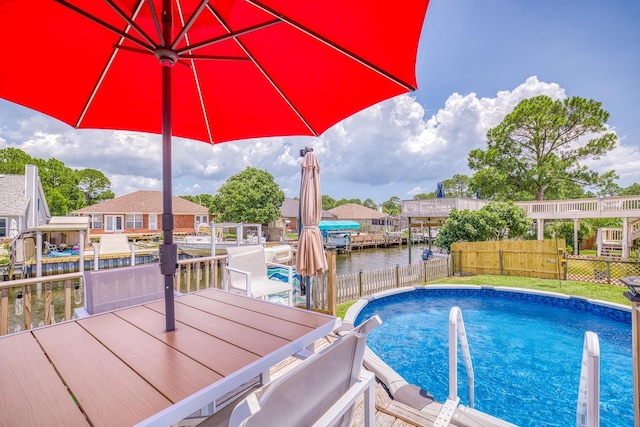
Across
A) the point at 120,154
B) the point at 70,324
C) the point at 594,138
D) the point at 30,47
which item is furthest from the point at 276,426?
the point at 120,154

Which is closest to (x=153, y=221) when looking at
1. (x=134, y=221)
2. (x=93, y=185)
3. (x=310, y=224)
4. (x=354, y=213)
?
(x=134, y=221)

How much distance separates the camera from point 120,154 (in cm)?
3859

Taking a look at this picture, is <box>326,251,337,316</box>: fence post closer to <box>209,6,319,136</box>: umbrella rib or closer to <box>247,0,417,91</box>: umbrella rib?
<box>209,6,319,136</box>: umbrella rib

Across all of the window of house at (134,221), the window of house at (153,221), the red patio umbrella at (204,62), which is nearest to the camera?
the red patio umbrella at (204,62)

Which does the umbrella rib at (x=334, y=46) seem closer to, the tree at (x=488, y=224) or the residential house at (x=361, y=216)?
the tree at (x=488, y=224)

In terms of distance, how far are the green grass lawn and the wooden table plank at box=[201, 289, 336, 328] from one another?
4.10 metres

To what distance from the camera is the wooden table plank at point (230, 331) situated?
4.99 feet

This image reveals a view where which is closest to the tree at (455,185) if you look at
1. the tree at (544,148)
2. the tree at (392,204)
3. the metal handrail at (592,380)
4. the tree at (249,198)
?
the tree at (392,204)

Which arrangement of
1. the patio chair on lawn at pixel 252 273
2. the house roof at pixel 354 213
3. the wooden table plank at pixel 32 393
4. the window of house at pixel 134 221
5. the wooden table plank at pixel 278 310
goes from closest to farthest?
the wooden table plank at pixel 32 393 → the wooden table plank at pixel 278 310 → the patio chair on lawn at pixel 252 273 → the window of house at pixel 134 221 → the house roof at pixel 354 213

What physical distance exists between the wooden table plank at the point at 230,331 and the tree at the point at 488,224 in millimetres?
12021

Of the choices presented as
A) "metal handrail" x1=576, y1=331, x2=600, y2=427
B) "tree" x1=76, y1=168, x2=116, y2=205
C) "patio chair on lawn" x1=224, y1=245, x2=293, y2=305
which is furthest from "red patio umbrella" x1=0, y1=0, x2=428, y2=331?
"tree" x1=76, y1=168, x2=116, y2=205

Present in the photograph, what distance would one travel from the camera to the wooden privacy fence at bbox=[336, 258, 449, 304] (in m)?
7.62

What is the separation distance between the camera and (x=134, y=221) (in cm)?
2566

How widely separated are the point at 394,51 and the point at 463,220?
11.9 metres
